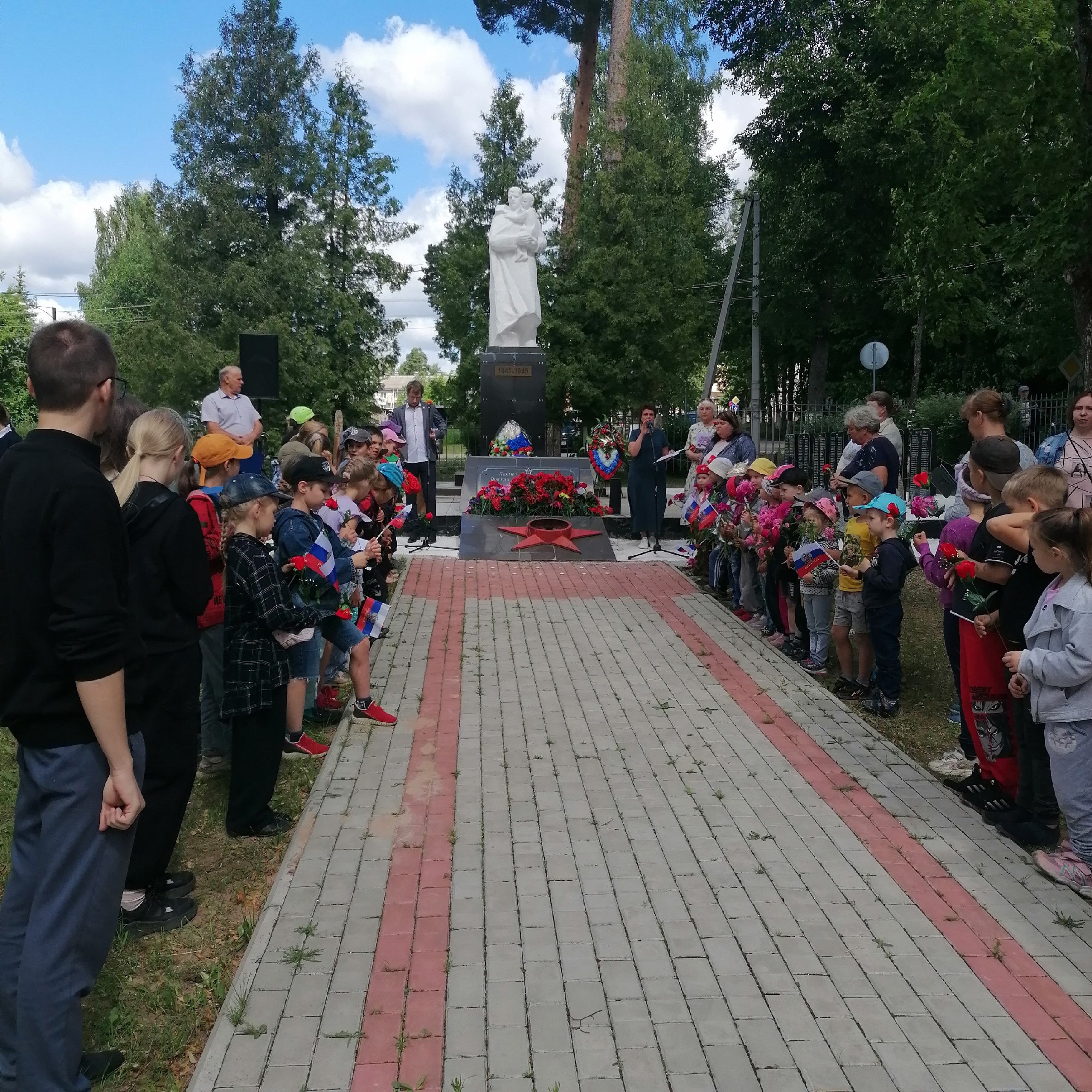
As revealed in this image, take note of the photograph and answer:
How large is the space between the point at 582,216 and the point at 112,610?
79.5 ft

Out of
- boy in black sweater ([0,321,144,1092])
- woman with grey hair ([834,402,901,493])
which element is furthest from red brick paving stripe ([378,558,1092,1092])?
woman with grey hair ([834,402,901,493])

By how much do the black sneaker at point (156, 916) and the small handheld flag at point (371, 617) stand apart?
274cm

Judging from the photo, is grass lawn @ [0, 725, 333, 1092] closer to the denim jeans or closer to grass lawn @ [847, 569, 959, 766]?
grass lawn @ [847, 569, 959, 766]

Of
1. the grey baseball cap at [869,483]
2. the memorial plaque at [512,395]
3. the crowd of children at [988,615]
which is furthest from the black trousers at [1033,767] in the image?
the memorial plaque at [512,395]

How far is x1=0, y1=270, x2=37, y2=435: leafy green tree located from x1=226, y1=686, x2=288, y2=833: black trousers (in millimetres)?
32182

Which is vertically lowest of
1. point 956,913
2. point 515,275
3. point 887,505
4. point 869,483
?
point 956,913

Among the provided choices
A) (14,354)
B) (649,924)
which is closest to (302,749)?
(649,924)

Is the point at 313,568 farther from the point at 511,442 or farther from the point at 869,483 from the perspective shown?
the point at 511,442

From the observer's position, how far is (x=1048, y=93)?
11023mm

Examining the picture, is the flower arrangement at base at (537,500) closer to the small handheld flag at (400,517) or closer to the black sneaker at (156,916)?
the small handheld flag at (400,517)

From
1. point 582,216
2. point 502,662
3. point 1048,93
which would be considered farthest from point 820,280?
point 502,662

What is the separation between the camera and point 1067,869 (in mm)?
4195

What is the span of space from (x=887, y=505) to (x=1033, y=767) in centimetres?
204

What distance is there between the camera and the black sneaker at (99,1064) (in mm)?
2980
